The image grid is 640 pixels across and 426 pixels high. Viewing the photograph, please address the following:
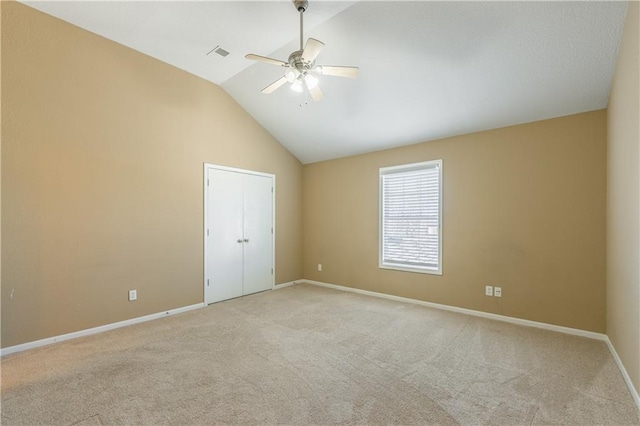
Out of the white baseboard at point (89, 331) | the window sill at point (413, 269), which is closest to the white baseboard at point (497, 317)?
the window sill at point (413, 269)

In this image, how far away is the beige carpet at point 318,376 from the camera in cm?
193

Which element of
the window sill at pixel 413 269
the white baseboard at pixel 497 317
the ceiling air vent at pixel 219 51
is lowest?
the white baseboard at pixel 497 317

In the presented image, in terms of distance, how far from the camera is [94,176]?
3367 millimetres

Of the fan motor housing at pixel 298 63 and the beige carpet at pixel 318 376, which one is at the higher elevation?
the fan motor housing at pixel 298 63

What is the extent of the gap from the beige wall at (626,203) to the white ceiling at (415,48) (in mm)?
319

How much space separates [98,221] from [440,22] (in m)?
4.17

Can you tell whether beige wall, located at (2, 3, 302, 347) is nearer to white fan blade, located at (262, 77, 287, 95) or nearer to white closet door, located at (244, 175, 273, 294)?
white closet door, located at (244, 175, 273, 294)

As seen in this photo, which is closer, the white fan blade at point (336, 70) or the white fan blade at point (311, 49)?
the white fan blade at point (311, 49)

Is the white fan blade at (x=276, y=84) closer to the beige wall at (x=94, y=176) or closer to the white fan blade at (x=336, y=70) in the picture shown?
the white fan blade at (x=336, y=70)

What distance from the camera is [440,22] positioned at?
2.66 meters

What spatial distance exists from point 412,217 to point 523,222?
148cm

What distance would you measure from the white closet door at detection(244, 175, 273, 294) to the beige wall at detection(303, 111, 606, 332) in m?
1.92

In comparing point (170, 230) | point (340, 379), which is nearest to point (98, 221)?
point (170, 230)

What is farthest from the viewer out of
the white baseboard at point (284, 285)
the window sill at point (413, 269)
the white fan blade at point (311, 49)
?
the white baseboard at point (284, 285)
